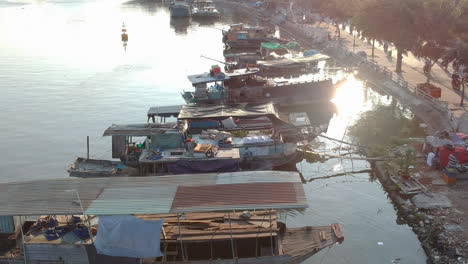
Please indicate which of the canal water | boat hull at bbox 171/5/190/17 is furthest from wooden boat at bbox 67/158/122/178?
boat hull at bbox 171/5/190/17

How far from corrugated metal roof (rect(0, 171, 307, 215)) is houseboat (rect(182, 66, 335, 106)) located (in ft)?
67.6

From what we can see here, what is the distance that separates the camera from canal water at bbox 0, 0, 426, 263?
2691 cm

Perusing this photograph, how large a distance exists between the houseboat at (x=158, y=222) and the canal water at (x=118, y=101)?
433 cm

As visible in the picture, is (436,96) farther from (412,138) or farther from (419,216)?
(419,216)

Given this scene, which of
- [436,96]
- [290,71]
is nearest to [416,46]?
→ [436,96]

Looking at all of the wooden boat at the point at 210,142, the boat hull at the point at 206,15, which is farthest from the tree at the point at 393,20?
the boat hull at the point at 206,15

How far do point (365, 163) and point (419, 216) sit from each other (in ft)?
27.8

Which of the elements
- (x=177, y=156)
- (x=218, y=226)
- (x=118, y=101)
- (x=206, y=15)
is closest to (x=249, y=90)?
(x=177, y=156)

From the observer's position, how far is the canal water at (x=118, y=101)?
26906 millimetres

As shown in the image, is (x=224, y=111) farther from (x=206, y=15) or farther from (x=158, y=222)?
(x=206, y=15)

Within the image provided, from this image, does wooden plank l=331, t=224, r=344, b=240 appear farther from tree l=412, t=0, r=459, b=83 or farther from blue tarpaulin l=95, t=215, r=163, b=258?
tree l=412, t=0, r=459, b=83

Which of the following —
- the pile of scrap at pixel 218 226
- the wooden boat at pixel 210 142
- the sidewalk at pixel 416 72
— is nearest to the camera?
the pile of scrap at pixel 218 226

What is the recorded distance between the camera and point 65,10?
135625 mm

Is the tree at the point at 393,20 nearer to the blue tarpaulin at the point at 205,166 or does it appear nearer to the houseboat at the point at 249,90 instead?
the houseboat at the point at 249,90
